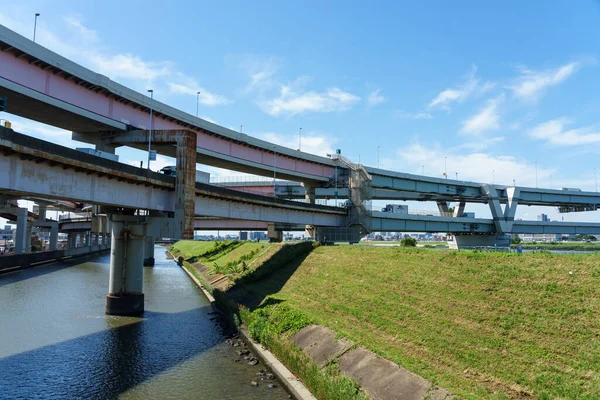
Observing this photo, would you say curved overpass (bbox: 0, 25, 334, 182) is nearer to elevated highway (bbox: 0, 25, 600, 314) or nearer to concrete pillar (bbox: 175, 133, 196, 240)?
elevated highway (bbox: 0, 25, 600, 314)

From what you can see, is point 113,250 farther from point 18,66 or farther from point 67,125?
point 18,66

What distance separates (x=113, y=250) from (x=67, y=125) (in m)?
10.7

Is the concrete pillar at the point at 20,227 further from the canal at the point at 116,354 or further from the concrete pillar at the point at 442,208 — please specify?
the concrete pillar at the point at 442,208

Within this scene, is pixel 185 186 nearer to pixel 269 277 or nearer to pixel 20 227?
pixel 269 277

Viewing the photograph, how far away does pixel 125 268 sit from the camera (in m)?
33.6

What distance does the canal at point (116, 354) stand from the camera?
57.6 feet

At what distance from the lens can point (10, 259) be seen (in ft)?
213

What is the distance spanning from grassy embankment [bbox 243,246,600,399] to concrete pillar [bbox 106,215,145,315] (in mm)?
13277

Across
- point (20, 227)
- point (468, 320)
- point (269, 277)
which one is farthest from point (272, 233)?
point (468, 320)

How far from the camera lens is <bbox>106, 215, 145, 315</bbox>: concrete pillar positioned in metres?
33.0

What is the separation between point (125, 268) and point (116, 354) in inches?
479

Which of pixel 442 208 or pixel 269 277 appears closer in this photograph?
pixel 269 277

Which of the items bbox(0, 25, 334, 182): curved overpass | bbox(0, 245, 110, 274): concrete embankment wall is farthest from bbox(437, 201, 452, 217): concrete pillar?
bbox(0, 245, 110, 274): concrete embankment wall

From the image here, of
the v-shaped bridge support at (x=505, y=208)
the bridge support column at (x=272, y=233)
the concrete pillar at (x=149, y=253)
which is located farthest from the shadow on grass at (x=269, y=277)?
the concrete pillar at (x=149, y=253)
